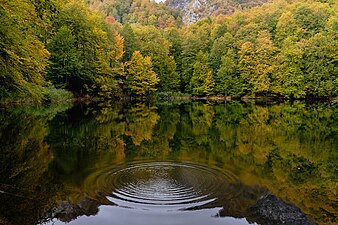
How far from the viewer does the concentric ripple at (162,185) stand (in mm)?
7898

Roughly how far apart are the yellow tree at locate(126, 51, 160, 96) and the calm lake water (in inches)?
1319

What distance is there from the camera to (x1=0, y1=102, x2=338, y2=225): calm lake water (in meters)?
7.18

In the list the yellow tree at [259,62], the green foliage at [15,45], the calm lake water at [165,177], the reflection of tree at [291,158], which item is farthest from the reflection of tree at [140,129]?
the yellow tree at [259,62]

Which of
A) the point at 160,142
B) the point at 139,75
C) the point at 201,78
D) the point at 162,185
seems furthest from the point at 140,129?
the point at 201,78

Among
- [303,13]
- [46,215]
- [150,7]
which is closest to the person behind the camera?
[46,215]

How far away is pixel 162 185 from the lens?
9.08 meters

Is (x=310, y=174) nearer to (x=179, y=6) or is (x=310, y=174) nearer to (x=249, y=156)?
(x=249, y=156)

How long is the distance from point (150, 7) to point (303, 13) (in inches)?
3028

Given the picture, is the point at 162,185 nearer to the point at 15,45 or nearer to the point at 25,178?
the point at 25,178

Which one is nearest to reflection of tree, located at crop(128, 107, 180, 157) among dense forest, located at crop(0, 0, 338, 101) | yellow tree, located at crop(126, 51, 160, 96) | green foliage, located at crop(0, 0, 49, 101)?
green foliage, located at crop(0, 0, 49, 101)

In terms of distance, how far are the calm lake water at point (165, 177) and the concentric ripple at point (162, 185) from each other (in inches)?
1.0

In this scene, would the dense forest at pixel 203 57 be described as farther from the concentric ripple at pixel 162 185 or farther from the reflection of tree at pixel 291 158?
the concentric ripple at pixel 162 185

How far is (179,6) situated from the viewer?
524ft

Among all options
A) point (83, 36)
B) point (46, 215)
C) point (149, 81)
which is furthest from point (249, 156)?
point (149, 81)
